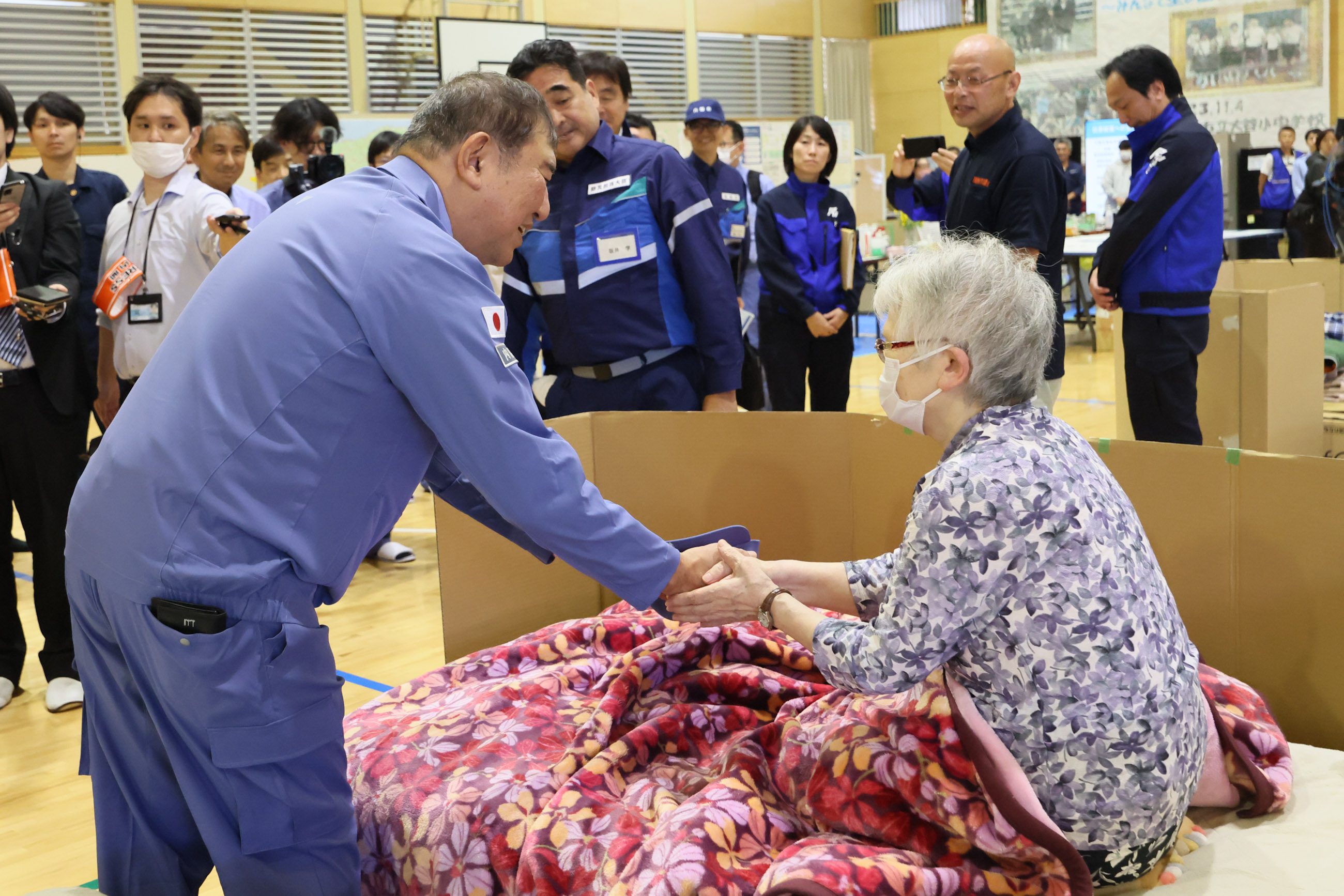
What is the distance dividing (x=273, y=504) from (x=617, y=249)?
1519mm

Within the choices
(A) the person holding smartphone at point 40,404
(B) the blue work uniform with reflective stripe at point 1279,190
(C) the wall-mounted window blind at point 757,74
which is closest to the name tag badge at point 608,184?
(A) the person holding smartphone at point 40,404

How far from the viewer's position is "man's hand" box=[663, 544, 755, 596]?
187 centimetres

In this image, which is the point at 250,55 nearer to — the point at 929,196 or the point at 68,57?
the point at 68,57

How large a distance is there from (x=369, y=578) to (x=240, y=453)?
3034 millimetres

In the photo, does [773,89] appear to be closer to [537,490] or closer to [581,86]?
[581,86]

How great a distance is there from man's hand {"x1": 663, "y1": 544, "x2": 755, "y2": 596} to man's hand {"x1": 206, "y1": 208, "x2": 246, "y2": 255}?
6.48 feet

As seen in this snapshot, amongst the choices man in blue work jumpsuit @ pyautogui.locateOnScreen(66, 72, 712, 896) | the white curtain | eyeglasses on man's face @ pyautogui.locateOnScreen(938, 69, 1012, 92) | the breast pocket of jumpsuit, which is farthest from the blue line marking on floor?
the white curtain

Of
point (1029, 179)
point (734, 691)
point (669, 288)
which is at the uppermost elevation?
point (1029, 179)

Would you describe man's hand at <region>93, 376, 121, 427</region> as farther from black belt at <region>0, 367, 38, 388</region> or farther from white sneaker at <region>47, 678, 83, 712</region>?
white sneaker at <region>47, 678, 83, 712</region>

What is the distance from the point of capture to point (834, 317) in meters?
4.68

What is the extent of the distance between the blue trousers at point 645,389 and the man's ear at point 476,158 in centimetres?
127

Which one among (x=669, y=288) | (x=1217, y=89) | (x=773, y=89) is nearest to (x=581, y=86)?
(x=669, y=288)

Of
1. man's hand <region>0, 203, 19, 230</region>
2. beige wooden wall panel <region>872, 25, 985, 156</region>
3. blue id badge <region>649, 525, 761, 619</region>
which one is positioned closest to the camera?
blue id badge <region>649, 525, 761, 619</region>

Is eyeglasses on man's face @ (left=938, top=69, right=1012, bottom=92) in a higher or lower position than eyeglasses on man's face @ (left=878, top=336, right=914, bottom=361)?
higher
